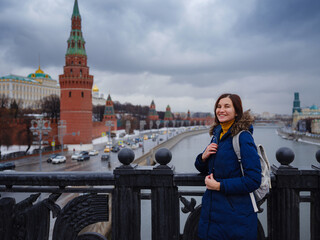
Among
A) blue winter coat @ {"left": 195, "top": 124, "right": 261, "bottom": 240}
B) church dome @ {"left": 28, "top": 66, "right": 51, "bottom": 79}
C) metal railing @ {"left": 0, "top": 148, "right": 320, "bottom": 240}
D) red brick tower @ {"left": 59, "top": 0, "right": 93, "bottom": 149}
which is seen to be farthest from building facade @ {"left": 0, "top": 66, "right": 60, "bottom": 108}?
blue winter coat @ {"left": 195, "top": 124, "right": 261, "bottom": 240}

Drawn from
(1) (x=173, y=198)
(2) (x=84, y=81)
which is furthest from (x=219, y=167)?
(2) (x=84, y=81)

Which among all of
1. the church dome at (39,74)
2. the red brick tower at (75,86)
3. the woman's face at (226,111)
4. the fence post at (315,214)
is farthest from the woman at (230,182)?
the church dome at (39,74)

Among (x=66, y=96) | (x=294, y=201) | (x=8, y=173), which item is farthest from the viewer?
(x=66, y=96)

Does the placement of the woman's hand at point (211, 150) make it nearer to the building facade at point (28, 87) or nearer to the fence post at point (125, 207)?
the fence post at point (125, 207)

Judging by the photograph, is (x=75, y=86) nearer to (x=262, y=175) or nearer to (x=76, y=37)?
(x=76, y=37)

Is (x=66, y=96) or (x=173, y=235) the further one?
(x=66, y=96)

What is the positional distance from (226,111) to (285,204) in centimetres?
90

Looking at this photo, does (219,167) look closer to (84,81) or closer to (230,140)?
(230,140)

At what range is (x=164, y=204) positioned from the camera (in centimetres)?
217

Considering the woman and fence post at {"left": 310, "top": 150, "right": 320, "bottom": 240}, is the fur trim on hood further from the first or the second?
fence post at {"left": 310, "top": 150, "right": 320, "bottom": 240}

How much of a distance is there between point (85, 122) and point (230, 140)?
35.5 metres

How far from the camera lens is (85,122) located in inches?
1406

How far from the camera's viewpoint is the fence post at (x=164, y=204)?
7.02 ft

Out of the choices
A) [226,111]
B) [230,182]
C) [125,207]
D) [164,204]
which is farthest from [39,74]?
[230,182]
